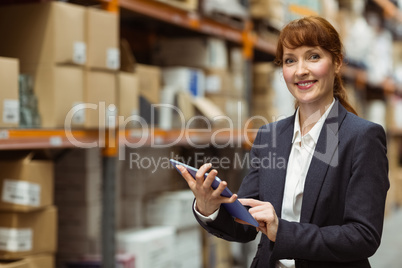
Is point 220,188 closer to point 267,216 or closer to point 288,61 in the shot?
point 267,216

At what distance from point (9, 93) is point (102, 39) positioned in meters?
0.63

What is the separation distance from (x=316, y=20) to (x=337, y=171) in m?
0.41

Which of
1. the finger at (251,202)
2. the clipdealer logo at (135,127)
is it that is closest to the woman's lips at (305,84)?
the finger at (251,202)

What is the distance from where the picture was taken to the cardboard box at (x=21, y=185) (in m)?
2.34

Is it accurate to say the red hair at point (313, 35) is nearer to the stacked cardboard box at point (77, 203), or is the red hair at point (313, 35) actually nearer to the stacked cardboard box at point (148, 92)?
the stacked cardboard box at point (148, 92)

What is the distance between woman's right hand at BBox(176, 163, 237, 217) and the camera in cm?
133

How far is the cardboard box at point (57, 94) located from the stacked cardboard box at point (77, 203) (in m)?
0.54

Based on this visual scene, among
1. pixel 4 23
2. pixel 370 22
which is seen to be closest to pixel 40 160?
pixel 4 23

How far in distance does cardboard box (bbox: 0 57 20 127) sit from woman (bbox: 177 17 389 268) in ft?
3.59

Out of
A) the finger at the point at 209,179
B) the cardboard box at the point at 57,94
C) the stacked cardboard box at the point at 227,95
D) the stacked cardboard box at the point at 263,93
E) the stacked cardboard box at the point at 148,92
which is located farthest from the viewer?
the stacked cardboard box at the point at 263,93

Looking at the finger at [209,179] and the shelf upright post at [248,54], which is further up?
the shelf upright post at [248,54]

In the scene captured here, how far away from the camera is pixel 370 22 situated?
7.60m

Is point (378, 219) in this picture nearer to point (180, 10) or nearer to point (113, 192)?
point (113, 192)

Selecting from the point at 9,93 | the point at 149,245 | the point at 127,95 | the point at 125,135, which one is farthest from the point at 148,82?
the point at 9,93
